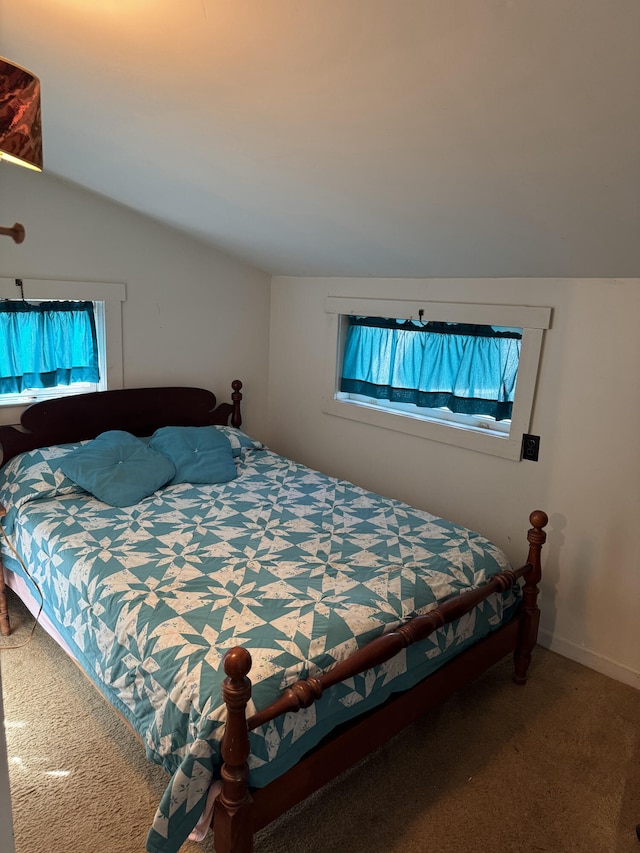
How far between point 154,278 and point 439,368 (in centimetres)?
174

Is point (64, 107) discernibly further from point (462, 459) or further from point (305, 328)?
point (462, 459)

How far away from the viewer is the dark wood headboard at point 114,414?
3.06m

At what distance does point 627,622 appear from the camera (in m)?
2.64

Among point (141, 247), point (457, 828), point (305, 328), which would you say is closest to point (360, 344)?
point (305, 328)

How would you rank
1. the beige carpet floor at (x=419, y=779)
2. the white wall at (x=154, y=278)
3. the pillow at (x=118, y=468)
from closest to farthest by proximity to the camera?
the beige carpet floor at (x=419, y=779) → the pillow at (x=118, y=468) → the white wall at (x=154, y=278)

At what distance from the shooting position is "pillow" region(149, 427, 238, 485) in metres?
3.16

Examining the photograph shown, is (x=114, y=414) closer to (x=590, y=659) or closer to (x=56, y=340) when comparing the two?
(x=56, y=340)

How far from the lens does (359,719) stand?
1.87 meters

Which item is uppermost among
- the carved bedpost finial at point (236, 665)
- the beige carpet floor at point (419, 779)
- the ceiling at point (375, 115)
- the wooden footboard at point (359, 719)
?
the ceiling at point (375, 115)

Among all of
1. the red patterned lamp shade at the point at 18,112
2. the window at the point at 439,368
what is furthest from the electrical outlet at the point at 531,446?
the red patterned lamp shade at the point at 18,112

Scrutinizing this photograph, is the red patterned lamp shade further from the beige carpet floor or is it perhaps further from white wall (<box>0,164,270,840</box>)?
white wall (<box>0,164,270,840</box>)

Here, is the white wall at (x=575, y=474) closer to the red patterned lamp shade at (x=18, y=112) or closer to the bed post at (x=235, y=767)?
the bed post at (x=235, y=767)

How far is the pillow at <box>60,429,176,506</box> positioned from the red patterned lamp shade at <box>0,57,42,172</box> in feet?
6.16

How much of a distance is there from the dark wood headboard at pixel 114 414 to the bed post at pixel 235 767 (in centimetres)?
205
